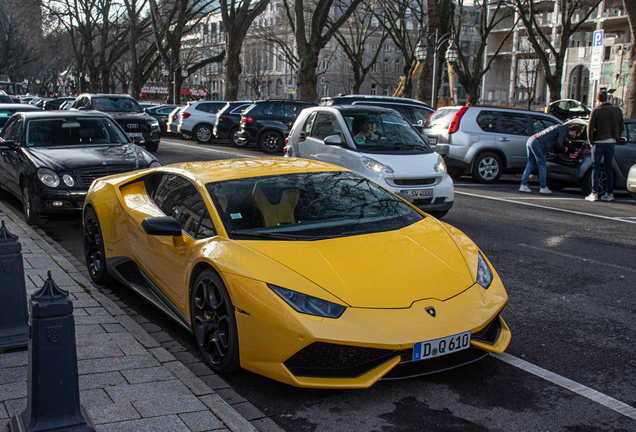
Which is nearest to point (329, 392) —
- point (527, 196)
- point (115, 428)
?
point (115, 428)

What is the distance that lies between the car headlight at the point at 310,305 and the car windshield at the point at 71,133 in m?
7.18

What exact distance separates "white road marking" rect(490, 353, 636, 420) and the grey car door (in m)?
10.9

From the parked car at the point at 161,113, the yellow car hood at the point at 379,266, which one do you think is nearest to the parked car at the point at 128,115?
the parked car at the point at 161,113

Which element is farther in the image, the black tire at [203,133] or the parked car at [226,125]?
the black tire at [203,133]

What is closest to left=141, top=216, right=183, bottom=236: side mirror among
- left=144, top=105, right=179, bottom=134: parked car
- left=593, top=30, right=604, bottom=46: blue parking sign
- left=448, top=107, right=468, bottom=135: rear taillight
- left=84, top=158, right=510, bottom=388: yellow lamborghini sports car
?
left=84, top=158, right=510, bottom=388: yellow lamborghini sports car

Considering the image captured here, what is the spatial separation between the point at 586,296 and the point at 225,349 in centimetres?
336

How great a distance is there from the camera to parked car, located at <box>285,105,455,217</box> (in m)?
9.12

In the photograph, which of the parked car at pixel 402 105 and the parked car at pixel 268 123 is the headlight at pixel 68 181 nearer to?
the parked car at pixel 402 105

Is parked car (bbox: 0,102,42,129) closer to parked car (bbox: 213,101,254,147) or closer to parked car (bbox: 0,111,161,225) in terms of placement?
parked car (bbox: 0,111,161,225)

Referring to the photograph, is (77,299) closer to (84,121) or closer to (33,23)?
(84,121)

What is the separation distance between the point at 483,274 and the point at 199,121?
22.6 metres

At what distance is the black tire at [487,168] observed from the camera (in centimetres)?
1445

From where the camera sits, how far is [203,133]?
84.4 ft

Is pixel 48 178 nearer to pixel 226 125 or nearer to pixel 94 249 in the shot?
pixel 94 249
